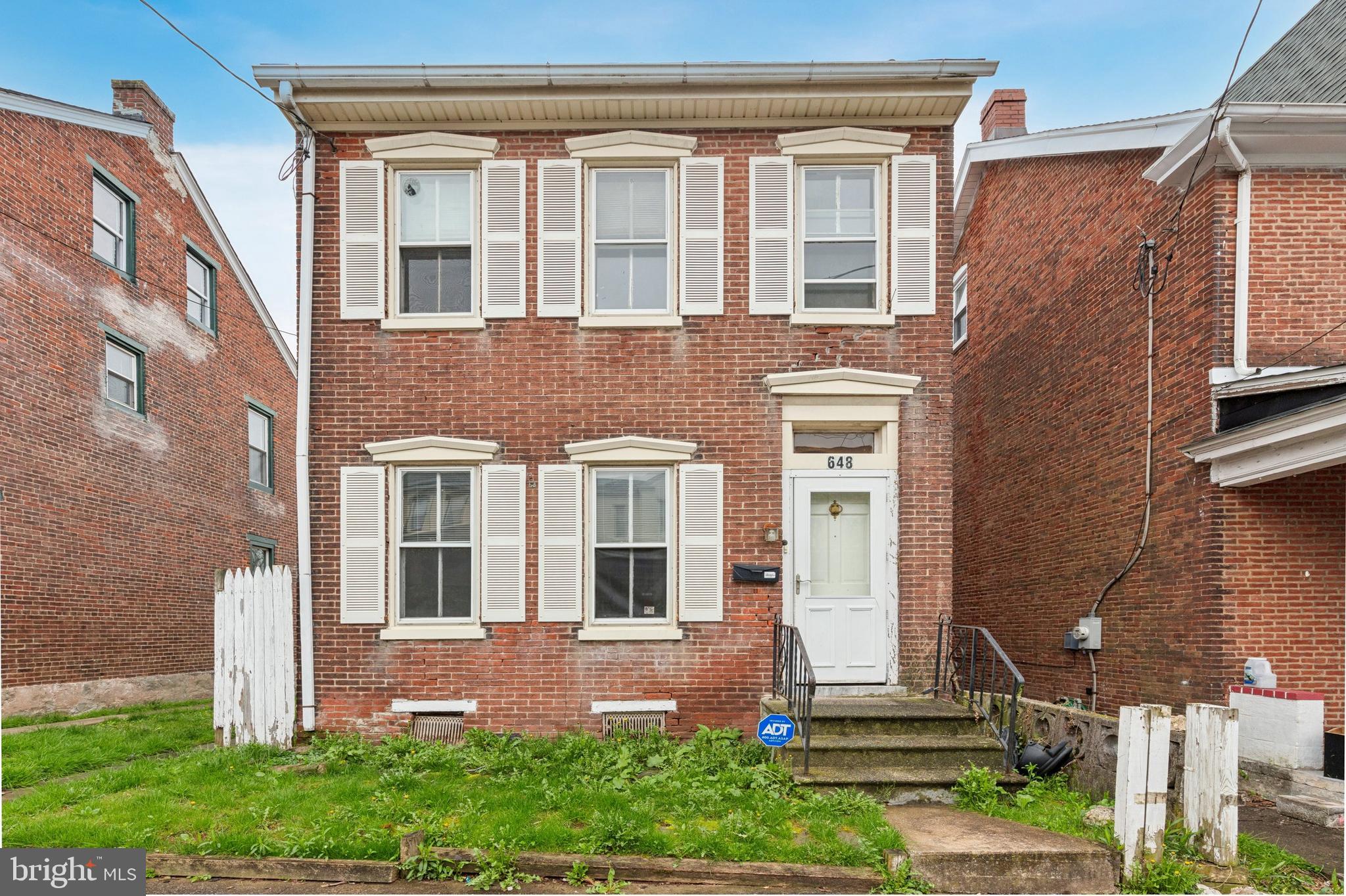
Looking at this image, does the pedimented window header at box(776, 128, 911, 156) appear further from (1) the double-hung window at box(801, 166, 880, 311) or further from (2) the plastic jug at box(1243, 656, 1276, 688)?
(2) the plastic jug at box(1243, 656, 1276, 688)

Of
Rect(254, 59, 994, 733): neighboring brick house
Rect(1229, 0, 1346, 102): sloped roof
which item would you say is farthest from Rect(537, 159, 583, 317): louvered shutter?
Rect(1229, 0, 1346, 102): sloped roof

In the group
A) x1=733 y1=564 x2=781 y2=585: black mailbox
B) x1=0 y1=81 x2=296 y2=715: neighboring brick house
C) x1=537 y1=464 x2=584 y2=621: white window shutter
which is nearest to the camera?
x1=733 y1=564 x2=781 y2=585: black mailbox

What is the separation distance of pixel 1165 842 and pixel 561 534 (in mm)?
5789

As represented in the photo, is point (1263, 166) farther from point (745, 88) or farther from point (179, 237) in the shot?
point (179, 237)

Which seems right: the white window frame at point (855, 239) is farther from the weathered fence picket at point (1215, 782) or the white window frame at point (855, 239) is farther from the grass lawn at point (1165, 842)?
the weathered fence picket at point (1215, 782)

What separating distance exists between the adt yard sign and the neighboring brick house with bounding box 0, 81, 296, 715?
1043 centimetres

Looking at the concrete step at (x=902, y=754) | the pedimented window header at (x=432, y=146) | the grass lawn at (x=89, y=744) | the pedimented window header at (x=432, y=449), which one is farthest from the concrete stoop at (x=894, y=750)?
the grass lawn at (x=89, y=744)

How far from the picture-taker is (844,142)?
30.1ft

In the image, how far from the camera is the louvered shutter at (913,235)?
914 cm

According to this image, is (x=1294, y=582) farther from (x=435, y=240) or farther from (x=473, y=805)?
(x=435, y=240)

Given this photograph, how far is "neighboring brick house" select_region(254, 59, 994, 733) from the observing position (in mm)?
8961

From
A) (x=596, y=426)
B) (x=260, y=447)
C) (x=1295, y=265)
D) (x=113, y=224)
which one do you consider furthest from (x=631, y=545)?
(x=260, y=447)

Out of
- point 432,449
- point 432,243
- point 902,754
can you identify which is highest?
point 432,243

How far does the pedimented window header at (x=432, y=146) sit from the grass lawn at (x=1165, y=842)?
761 centimetres
